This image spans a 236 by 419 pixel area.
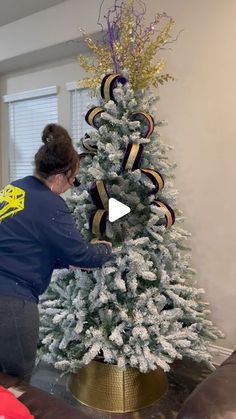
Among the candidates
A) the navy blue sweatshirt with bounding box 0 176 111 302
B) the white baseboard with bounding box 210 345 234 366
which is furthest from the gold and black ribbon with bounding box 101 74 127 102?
the white baseboard with bounding box 210 345 234 366

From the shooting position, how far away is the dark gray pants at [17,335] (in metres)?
1.51

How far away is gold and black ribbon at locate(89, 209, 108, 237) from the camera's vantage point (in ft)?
6.40

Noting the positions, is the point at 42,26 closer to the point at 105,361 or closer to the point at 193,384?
the point at 105,361

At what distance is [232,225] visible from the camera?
2.48m

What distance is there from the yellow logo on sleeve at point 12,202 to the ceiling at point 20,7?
2.16m

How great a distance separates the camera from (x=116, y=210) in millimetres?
1939

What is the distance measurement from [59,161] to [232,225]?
1.32m

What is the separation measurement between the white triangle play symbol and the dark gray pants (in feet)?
1.90

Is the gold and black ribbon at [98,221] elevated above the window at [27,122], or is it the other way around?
the window at [27,122]

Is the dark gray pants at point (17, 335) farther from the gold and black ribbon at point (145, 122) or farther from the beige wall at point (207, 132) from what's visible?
Answer: the beige wall at point (207, 132)

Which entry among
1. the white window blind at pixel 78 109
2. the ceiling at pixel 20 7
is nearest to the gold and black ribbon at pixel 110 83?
the white window blind at pixel 78 109

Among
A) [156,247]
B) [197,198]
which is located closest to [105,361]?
[156,247]

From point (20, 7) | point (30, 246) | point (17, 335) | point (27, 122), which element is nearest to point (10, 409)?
point (17, 335)

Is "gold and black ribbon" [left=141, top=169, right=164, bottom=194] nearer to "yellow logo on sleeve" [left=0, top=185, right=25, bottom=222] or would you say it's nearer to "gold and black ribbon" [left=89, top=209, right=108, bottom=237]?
"gold and black ribbon" [left=89, top=209, right=108, bottom=237]
